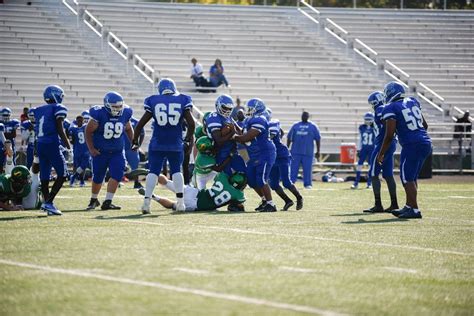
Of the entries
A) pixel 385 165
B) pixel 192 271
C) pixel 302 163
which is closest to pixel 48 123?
pixel 385 165

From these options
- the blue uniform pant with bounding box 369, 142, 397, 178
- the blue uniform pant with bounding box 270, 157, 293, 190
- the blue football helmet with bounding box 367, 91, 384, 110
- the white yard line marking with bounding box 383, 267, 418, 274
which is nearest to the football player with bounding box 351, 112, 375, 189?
the blue uniform pant with bounding box 270, 157, 293, 190

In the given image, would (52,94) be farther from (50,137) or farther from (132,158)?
(132,158)

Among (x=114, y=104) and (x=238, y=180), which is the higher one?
(x=114, y=104)

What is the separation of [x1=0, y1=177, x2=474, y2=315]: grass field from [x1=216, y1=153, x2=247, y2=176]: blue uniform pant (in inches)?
55.8

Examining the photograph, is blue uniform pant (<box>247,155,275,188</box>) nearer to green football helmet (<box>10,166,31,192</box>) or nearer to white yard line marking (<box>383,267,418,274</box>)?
green football helmet (<box>10,166,31,192</box>)

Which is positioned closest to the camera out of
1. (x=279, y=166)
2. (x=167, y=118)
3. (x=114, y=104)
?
(x=167, y=118)

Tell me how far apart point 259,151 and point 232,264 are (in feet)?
20.3

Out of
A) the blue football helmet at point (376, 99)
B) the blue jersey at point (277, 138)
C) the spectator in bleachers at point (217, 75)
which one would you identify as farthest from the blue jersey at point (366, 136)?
the blue football helmet at point (376, 99)

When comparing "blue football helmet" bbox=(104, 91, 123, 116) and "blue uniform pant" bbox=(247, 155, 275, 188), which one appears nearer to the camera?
"blue football helmet" bbox=(104, 91, 123, 116)

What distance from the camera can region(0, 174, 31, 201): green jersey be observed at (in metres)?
12.8

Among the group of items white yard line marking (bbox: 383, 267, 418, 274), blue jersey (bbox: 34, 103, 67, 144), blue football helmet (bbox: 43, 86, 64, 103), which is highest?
blue football helmet (bbox: 43, 86, 64, 103)

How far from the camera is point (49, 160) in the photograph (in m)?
12.4

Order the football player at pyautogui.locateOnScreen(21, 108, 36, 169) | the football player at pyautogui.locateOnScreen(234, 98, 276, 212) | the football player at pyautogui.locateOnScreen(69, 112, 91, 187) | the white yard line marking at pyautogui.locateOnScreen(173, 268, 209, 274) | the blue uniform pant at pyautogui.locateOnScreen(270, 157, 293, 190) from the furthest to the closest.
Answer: the football player at pyautogui.locateOnScreen(69, 112, 91, 187), the football player at pyautogui.locateOnScreen(21, 108, 36, 169), the blue uniform pant at pyautogui.locateOnScreen(270, 157, 293, 190), the football player at pyautogui.locateOnScreen(234, 98, 276, 212), the white yard line marking at pyautogui.locateOnScreen(173, 268, 209, 274)

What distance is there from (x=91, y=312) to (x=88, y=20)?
1061 inches
